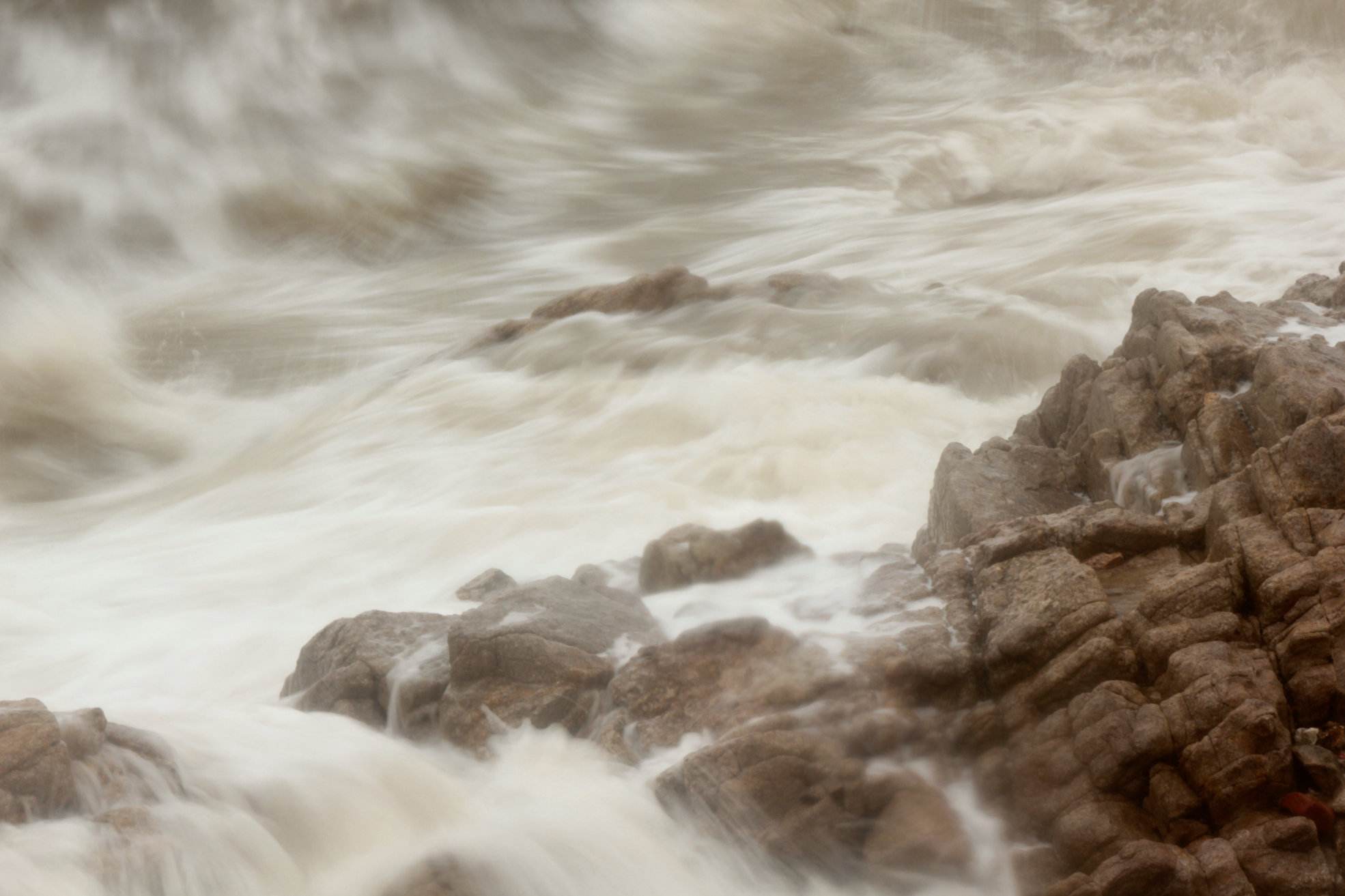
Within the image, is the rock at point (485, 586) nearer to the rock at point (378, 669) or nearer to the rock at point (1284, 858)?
the rock at point (378, 669)

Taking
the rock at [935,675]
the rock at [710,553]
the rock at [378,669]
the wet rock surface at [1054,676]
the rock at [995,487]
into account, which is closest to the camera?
the wet rock surface at [1054,676]

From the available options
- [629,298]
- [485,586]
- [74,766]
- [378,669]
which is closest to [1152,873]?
[378,669]

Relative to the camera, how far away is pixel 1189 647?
15.7ft

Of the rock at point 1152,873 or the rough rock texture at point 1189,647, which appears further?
the rough rock texture at point 1189,647

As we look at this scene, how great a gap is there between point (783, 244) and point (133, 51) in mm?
11476

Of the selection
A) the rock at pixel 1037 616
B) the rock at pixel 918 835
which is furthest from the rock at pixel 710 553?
the rock at pixel 918 835

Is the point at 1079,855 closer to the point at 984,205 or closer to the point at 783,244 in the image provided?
the point at 783,244

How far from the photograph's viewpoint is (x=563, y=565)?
8.79 meters

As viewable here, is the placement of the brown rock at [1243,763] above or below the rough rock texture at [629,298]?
below

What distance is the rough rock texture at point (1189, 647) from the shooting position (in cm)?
445

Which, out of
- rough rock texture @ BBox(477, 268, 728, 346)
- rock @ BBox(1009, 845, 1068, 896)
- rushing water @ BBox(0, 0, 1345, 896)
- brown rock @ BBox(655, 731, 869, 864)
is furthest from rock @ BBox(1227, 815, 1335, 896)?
rough rock texture @ BBox(477, 268, 728, 346)

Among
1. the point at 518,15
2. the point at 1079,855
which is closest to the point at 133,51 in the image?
the point at 518,15

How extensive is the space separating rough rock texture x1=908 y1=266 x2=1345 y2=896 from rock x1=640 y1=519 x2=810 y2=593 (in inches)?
33.5

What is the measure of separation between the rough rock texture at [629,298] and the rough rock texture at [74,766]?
337 inches
